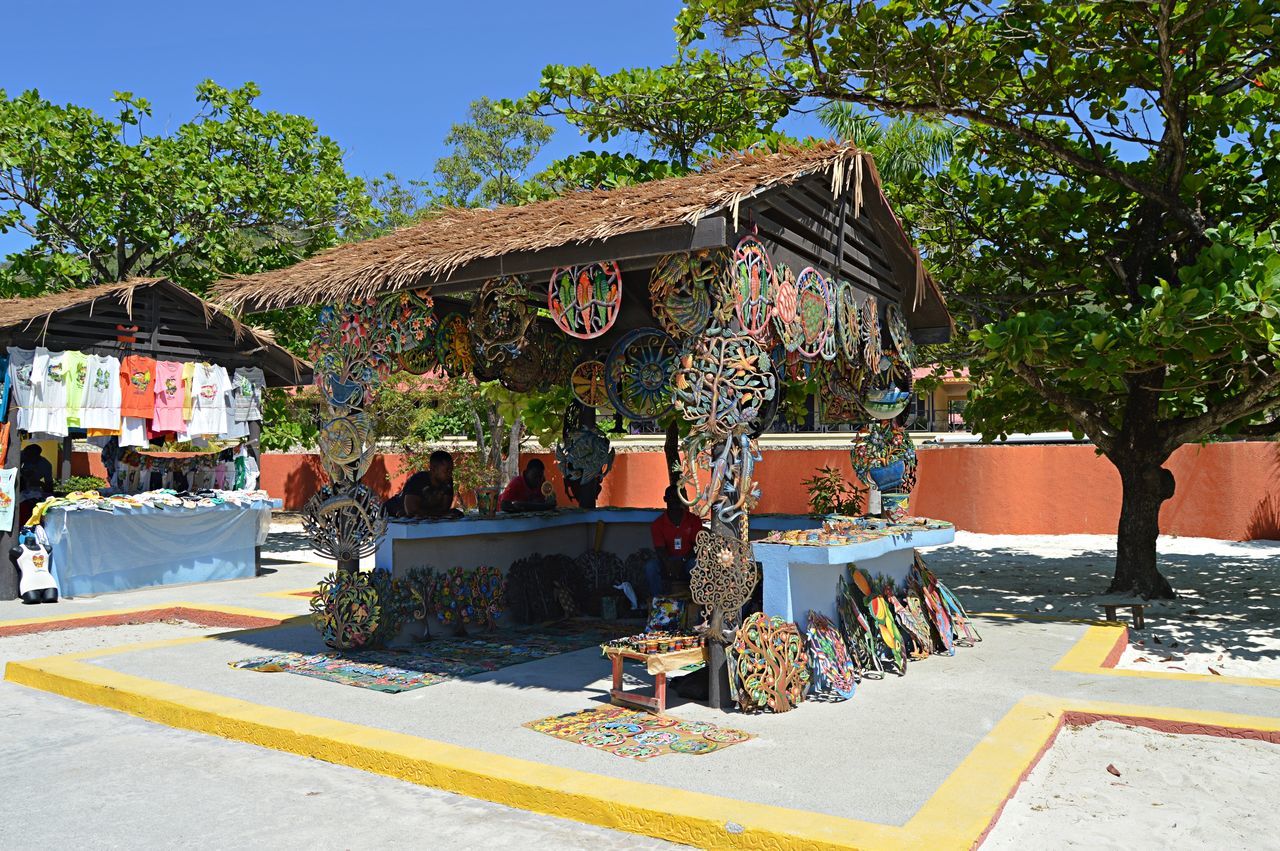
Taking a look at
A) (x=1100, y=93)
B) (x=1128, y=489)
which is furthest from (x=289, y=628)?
(x=1100, y=93)

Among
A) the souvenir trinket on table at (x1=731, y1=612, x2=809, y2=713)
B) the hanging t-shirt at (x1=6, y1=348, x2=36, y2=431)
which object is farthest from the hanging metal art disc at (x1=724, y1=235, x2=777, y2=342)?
the hanging t-shirt at (x1=6, y1=348, x2=36, y2=431)

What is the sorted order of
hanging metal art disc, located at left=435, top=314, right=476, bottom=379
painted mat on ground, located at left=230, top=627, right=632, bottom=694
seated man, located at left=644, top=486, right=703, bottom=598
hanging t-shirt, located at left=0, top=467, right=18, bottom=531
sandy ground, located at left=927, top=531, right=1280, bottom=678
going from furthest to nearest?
1. hanging t-shirt, located at left=0, top=467, right=18, bottom=531
2. sandy ground, located at left=927, top=531, right=1280, bottom=678
3. hanging metal art disc, located at left=435, top=314, right=476, bottom=379
4. seated man, located at left=644, top=486, right=703, bottom=598
5. painted mat on ground, located at left=230, top=627, right=632, bottom=694

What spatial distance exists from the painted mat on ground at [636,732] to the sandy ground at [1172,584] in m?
4.76

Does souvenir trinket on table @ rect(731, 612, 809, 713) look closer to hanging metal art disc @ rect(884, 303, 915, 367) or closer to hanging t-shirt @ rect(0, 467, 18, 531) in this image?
hanging metal art disc @ rect(884, 303, 915, 367)

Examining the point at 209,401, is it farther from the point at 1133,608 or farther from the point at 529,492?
the point at 1133,608

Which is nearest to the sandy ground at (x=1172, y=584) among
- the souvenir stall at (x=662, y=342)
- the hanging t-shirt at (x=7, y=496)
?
the souvenir stall at (x=662, y=342)

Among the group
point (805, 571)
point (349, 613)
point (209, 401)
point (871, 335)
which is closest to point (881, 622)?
point (805, 571)

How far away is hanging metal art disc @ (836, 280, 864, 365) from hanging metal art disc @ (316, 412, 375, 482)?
12.6 ft

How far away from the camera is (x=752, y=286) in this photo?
6641 mm

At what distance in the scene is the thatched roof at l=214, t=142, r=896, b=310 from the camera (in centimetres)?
659

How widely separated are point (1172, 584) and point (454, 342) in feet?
33.7

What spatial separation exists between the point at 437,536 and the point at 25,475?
7.94 metres

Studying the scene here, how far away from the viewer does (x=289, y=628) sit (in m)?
10.3

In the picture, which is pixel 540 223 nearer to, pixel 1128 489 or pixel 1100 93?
pixel 1100 93
